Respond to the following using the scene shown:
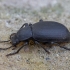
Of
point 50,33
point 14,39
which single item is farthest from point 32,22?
point 50,33

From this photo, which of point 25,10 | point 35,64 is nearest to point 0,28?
point 25,10

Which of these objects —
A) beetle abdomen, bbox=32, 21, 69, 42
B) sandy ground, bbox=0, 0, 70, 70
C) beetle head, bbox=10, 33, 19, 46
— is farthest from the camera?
beetle head, bbox=10, 33, 19, 46

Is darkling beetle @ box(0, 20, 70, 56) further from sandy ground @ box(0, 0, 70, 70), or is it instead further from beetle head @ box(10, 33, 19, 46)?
sandy ground @ box(0, 0, 70, 70)

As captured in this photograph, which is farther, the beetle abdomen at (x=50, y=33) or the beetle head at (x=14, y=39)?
the beetle head at (x=14, y=39)

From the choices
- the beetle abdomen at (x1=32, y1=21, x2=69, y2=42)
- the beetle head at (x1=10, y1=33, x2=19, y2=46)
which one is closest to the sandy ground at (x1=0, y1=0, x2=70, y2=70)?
the beetle head at (x1=10, y1=33, x2=19, y2=46)

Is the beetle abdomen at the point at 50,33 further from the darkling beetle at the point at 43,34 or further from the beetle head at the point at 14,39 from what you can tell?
the beetle head at the point at 14,39

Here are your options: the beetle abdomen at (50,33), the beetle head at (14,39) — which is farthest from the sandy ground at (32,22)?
the beetle abdomen at (50,33)

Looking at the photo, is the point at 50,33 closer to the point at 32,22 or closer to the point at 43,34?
the point at 43,34

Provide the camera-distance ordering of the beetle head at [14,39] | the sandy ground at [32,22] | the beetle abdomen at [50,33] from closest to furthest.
Answer: the sandy ground at [32,22], the beetle abdomen at [50,33], the beetle head at [14,39]
